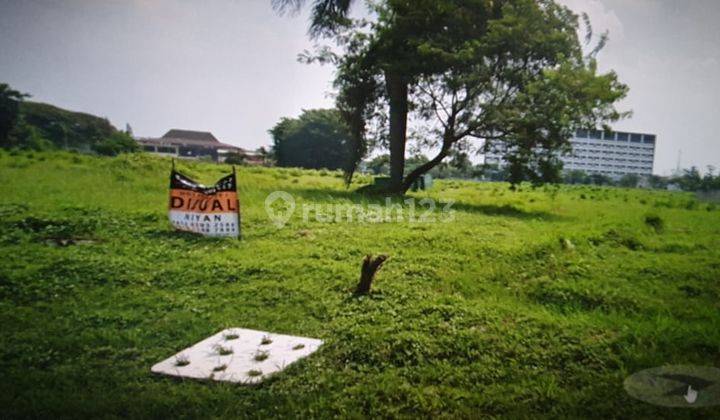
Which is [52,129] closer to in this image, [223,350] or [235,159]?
[235,159]

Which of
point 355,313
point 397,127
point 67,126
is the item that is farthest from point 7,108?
point 397,127

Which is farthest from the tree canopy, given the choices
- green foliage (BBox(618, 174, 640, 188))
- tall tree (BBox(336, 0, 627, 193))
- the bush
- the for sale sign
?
green foliage (BBox(618, 174, 640, 188))

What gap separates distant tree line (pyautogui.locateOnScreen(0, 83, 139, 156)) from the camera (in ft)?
22.9

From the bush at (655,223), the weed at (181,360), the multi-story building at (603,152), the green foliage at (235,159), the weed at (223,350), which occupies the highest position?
the multi-story building at (603,152)

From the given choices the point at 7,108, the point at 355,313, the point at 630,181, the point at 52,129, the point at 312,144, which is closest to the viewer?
the point at 355,313

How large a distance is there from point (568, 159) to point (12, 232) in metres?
15.8

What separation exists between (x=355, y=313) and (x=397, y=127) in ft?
42.6

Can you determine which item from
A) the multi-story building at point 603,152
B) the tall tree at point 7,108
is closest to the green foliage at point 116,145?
A: the tall tree at point 7,108

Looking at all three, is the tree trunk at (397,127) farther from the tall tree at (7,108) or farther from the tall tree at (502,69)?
the tall tree at (7,108)

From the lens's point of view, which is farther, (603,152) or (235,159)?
(235,159)

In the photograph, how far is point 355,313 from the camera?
4.50 meters

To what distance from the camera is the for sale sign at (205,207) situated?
757 centimetres

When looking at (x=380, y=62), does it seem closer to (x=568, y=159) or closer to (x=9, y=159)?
(x=568, y=159)

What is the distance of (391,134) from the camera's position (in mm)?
16875
